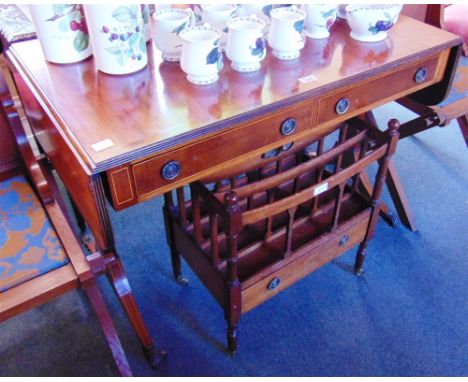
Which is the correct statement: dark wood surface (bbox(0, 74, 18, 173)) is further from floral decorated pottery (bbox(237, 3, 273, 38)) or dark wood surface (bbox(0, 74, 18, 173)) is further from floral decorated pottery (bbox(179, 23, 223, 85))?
floral decorated pottery (bbox(237, 3, 273, 38))

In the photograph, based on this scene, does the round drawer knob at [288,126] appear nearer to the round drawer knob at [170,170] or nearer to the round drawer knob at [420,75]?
the round drawer knob at [170,170]

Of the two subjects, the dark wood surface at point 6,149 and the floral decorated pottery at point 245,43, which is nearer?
the floral decorated pottery at point 245,43

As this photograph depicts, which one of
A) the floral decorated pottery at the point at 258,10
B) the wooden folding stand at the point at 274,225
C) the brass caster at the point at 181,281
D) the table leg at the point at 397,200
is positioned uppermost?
the floral decorated pottery at the point at 258,10

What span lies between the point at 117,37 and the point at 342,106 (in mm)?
505

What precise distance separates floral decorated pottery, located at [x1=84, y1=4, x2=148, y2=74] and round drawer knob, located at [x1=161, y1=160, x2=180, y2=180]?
0.26 meters

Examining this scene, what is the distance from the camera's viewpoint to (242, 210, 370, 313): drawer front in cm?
106

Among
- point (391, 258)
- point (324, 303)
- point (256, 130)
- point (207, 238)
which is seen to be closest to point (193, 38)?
point (256, 130)

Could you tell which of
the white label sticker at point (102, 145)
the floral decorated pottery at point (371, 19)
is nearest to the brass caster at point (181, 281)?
the white label sticker at point (102, 145)

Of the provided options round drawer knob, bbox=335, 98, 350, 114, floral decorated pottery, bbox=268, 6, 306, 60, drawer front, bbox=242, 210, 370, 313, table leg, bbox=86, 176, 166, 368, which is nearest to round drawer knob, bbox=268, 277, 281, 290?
drawer front, bbox=242, 210, 370, 313

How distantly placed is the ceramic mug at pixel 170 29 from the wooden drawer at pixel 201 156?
0.26 m

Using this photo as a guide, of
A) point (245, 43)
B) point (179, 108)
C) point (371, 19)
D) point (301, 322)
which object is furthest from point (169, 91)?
point (301, 322)

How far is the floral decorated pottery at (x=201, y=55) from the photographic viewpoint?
86 cm

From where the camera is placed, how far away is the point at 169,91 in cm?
90

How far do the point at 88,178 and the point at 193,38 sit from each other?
0.36m
